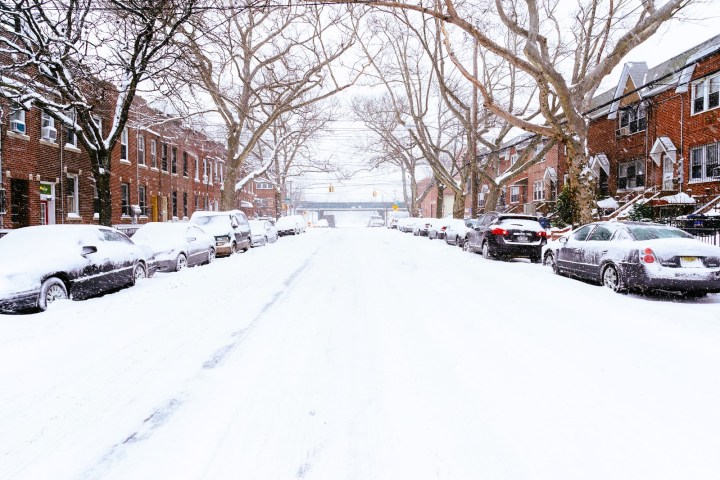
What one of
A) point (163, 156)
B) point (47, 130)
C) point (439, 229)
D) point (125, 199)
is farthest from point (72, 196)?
point (439, 229)

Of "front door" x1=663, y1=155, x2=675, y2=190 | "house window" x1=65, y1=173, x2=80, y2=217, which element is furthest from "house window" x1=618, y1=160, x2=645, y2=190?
"house window" x1=65, y1=173, x2=80, y2=217

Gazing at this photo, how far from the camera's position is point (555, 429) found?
329 centimetres

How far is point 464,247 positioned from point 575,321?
1400 centimetres

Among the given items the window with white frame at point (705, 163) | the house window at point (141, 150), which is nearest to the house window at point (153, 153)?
the house window at point (141, 150)

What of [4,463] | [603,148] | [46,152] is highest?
[603,148]

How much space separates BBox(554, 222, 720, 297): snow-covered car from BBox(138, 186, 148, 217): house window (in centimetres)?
2429

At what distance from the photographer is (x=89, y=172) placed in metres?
21.9

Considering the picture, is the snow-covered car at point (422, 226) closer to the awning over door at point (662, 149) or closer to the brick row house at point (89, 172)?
the awning over door at point (662, 149)

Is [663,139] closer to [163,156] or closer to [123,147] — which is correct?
[123,147]

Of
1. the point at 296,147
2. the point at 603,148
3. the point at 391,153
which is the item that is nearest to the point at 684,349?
the point at 603,148

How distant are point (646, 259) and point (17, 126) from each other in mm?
20632

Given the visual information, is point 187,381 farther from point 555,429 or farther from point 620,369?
point 620,369

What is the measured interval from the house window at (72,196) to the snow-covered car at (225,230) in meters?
5.67

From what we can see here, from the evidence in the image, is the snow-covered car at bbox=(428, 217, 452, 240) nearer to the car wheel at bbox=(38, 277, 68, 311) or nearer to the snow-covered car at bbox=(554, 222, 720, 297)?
the snow-covered car at bbox=(554, 222, 720, 297)
